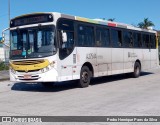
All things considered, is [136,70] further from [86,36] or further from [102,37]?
[86,36]

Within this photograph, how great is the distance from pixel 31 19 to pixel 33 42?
107cm

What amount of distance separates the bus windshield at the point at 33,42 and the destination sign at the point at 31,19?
0.28 m

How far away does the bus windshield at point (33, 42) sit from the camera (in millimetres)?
13328

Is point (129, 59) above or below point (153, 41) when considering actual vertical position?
below

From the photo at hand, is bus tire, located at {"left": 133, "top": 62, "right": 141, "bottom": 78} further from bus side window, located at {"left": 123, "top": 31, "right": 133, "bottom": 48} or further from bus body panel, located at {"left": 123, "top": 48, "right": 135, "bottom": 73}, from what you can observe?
bus side window, located at {"left": 123, "top": 31, "right": 133, "bottom": 48}

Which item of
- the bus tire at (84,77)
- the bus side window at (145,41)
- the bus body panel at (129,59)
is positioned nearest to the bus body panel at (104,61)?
the bus tire at (84,77)

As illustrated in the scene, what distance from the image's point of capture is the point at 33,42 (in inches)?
538

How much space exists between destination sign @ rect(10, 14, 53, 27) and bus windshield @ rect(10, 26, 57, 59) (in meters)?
0.28

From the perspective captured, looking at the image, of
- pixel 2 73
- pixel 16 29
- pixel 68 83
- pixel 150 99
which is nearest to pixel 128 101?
pixel 150 99

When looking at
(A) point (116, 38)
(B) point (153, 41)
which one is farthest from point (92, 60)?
(B) point (153, 41)

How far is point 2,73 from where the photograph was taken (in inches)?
877

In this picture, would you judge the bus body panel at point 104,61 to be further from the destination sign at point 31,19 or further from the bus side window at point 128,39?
the destination sign at point 31,19

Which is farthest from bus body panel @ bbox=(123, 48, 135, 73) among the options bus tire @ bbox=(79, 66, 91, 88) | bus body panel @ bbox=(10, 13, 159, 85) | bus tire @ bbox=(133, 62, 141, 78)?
bus tire @ bbox=(79, 66, 91, 88)

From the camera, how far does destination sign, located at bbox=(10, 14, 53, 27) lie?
535 inches
